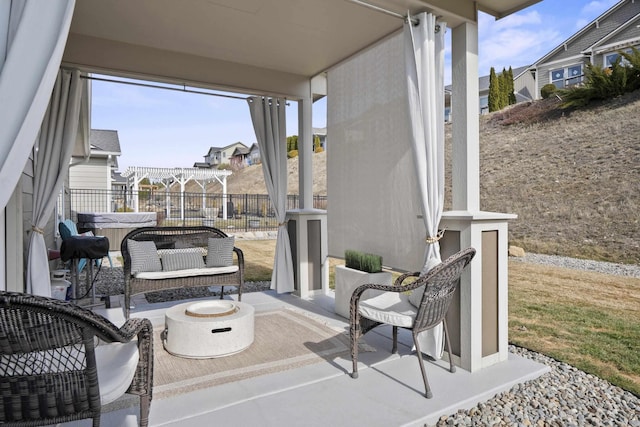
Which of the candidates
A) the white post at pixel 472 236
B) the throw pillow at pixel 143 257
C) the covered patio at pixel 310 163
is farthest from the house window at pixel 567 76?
the throw pillow at pixel 143 257

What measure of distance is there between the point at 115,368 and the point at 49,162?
259 centimetres

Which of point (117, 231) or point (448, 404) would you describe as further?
point (117, 231)

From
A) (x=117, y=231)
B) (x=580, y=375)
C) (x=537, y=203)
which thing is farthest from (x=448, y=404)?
(x=537, y=203)

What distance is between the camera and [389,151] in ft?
12.2

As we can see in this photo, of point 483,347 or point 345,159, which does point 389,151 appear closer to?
point 345,159

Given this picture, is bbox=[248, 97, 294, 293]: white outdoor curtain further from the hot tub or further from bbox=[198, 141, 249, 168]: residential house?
bbox=[198, 141, 249, 168]: residential house

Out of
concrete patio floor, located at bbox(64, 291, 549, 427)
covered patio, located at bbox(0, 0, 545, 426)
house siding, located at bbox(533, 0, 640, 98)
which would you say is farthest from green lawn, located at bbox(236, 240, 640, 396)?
house siding, located at bbox(533, 0, 640, 98)

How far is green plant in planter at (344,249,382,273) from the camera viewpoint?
373 centimetres

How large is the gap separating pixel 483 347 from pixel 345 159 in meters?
2.43

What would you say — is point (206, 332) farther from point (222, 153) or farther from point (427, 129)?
point (222, 153)

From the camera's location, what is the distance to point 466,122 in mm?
3061

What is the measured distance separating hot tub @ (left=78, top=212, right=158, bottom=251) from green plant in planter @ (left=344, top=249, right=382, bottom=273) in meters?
7.32

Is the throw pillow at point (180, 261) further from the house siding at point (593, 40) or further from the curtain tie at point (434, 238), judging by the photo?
the house siding at point (593, 40)

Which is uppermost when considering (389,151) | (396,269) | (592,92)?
(592,92)
